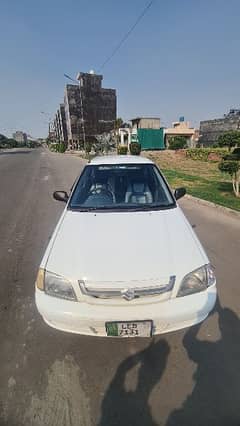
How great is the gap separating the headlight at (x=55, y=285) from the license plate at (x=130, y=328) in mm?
365

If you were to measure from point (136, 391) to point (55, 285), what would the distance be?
101 centimetres

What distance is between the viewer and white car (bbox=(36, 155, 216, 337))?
1979mm

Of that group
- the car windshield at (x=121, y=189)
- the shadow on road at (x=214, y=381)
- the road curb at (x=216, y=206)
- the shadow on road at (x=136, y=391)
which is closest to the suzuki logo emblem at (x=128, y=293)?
the shadow on road at (x=136, y=391)

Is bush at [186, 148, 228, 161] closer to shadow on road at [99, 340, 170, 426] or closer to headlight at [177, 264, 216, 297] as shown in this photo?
headlight at [177, 264, 216, 297]

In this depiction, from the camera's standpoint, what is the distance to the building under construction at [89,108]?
7069 centimetres

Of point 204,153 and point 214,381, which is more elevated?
point 204,153

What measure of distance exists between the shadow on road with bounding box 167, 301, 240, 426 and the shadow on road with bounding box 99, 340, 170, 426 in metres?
0.20

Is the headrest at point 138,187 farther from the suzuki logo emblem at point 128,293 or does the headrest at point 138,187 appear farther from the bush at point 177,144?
the bush at point 177,144

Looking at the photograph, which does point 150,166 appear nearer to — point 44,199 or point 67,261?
point 67,261

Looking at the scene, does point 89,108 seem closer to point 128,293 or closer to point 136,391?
point 128,293

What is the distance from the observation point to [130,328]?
2.00 m

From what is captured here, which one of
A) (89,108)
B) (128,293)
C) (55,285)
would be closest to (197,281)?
(128,293)

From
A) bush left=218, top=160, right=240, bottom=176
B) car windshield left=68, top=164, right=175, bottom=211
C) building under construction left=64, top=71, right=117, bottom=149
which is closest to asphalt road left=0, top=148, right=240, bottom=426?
car windshield left=68, top=164, right=175, bottom=211

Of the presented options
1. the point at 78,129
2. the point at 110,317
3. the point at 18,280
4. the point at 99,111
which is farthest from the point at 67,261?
the point at 99,111
